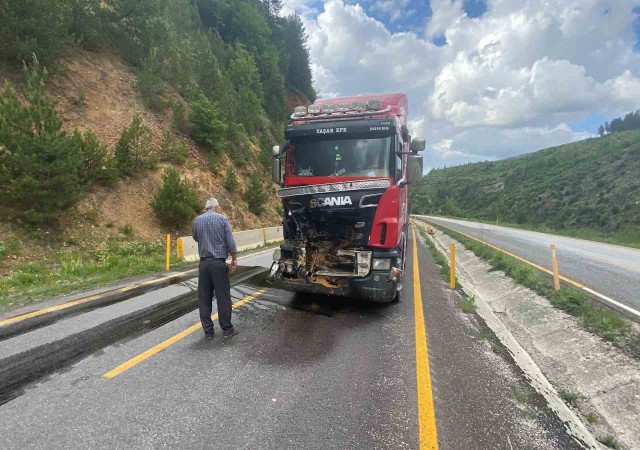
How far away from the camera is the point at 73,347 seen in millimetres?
4496

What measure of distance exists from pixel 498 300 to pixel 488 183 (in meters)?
91.9

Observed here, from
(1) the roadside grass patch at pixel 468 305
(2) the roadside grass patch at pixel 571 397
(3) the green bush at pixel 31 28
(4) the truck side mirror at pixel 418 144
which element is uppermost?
(3) the green bush at pixel 31 28

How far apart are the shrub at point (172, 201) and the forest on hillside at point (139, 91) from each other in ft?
0.47

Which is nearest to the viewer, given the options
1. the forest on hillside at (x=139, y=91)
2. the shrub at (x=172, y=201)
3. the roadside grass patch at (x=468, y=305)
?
the roadside grass patch at (x=468, y=305)

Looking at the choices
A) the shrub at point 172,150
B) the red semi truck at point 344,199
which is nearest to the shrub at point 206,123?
the shrub at point 172,150

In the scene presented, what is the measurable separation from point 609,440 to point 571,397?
70 cm

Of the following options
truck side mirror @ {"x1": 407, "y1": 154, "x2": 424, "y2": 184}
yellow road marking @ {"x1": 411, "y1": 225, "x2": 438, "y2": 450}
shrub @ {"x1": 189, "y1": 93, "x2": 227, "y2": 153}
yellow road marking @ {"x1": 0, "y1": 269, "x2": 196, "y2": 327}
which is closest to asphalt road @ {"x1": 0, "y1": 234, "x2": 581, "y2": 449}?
yellow road marking @ {"x1": 411, "y1": 225, "x2": 438, "y2": 450}

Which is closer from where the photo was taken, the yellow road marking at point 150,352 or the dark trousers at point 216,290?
the yellow road marking at point 150,352

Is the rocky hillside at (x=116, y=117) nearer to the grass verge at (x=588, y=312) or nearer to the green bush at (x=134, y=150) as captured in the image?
the green bush at (x=134, y=150)

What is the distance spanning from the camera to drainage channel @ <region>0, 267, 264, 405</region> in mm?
3652

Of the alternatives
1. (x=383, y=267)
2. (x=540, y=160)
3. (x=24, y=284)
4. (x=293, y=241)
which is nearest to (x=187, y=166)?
(x=24, y=284)

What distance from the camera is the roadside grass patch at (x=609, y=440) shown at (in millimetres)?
2950

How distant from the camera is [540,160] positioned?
80625 mm

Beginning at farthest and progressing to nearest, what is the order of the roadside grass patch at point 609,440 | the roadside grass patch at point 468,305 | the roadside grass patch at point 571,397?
the roadside grass patch at point 468,305 → the roadside grass patch at point 571,397 → the roadside grass patch at point 609,440
